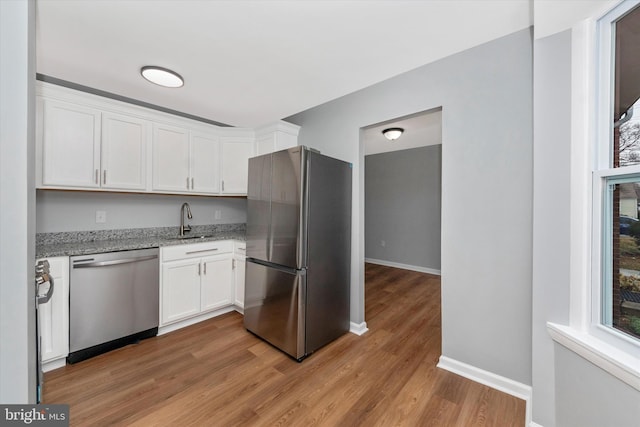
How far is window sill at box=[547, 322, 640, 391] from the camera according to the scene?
3.22 feet

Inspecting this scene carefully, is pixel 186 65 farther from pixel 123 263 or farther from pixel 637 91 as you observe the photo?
pixel 637 91

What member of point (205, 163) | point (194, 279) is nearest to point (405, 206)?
point (205, 163)

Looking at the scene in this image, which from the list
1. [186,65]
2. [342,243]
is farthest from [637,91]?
[186,65]

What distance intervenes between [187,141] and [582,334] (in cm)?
360

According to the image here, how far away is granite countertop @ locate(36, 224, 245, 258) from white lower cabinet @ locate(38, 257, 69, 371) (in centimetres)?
13

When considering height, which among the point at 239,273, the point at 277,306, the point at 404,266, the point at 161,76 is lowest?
the point at 404,266

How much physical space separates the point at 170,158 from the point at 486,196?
307 centimetres

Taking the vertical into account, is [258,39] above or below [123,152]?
above

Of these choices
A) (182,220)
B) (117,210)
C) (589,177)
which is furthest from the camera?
(182,220)

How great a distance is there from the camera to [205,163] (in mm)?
3059

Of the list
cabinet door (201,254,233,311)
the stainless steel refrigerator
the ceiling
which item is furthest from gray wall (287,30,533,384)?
cabinet door (201,254,233,311)

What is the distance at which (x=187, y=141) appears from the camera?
2.90 meters

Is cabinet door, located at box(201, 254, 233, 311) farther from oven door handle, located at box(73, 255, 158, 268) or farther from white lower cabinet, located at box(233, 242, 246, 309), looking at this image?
oven door handle, located at box(73, 255, 158, 268)

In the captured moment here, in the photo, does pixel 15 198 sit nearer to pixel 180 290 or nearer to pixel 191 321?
pixel 180 290
